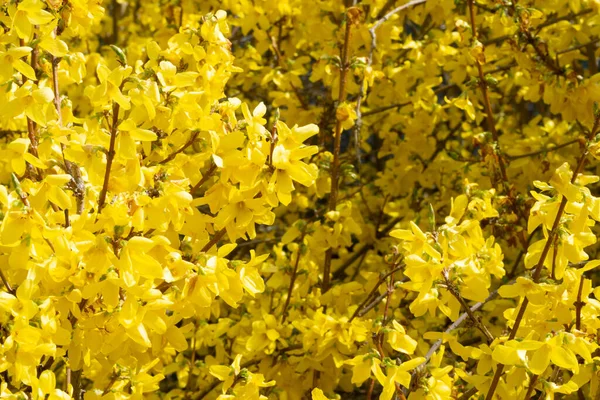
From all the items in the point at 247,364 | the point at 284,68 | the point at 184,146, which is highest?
the point at 184,146

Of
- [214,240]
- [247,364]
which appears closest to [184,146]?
[214,240]

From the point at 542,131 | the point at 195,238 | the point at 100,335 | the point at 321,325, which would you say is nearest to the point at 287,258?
the point at 321,325

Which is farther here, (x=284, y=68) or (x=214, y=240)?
(x=284, y=68)

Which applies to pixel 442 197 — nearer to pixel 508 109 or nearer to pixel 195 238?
pixel 508 109

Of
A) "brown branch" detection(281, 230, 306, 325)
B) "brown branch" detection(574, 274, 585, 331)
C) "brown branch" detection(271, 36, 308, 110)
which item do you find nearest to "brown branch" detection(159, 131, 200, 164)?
"brown branch" detection(281, 230, 306, 325)

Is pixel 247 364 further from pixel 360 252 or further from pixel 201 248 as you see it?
pixel 360 252

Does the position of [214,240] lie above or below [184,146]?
below

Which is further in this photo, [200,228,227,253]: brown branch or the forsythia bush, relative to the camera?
[200,228,227,253]: brown branch

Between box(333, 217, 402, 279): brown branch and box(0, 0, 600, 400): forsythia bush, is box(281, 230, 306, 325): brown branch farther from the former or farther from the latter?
box(333, 217, 402, 279): brown branch

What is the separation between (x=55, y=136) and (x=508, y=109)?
154 inches

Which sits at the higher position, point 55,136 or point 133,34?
point 55,136

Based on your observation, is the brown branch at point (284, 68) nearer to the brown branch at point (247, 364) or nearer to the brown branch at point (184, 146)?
the brown branch at point (247, 364)

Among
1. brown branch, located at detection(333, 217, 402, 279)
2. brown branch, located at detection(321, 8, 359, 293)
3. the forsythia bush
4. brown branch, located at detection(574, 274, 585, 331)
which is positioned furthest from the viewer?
brown branch, located at detection(333, 217, 402, 279)

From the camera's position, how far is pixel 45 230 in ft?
4.85
